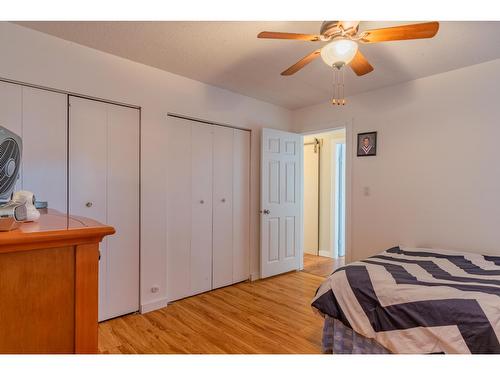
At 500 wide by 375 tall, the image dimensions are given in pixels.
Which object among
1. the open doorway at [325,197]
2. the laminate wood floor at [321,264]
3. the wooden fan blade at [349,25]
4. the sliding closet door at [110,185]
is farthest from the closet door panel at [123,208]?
the open doorway at [325,197]

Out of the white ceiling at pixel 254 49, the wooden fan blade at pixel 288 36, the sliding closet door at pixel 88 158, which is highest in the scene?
the white ceiling at pixel 254 49

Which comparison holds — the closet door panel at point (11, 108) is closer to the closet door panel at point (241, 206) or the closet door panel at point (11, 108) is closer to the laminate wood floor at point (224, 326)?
the laminate wood floor at point (224, 326)

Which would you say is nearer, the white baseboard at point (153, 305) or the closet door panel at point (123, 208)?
the closet door panel at point (123, 208)

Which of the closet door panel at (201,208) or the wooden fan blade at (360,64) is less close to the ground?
the wooden fan blade at (360,64)

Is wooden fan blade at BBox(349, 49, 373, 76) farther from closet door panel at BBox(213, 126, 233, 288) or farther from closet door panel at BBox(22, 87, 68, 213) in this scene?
closet door panel at BBox(22, 87, 68, 213)

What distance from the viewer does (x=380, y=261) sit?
2078mm

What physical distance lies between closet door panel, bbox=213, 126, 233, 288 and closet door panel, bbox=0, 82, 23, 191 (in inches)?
66.3

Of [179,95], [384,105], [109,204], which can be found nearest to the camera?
[109,204]

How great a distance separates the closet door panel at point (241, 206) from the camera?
326cm

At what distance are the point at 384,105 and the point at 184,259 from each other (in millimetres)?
2738

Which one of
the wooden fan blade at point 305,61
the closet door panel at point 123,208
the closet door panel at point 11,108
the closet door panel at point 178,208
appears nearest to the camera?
the wooden fan blade at point 305,61

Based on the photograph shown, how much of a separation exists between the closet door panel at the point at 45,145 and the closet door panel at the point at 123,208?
0.33 m

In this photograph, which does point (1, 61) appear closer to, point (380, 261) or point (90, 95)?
point (90, 95)

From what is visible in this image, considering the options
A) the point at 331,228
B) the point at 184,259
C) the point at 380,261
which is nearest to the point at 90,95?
the point at 184,259
